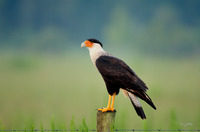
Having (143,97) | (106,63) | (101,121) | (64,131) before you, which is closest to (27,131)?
(64,131)

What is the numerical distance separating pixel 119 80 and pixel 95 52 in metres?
0.61

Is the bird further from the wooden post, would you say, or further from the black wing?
the wooden post

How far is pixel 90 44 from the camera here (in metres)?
3.61

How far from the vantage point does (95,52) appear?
3541mm

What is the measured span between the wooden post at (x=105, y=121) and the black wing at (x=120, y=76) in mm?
452

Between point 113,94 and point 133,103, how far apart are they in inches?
12.6

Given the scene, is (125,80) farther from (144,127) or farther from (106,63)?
(144,127)

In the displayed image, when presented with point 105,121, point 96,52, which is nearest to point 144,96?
point 105,121

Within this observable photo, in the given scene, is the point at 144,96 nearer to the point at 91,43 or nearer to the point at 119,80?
the point at 119,80

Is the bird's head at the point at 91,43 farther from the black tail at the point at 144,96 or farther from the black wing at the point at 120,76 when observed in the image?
the black tail at the point at 144,96

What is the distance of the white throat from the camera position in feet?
11.5

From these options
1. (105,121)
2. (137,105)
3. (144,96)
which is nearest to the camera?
(105,121)

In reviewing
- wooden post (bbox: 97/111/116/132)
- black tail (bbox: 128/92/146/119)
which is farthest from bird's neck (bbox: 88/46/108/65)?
wooden post (bbox: 97/111/116/132)

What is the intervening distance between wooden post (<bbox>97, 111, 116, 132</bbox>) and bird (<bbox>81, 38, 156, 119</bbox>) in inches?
5.8
